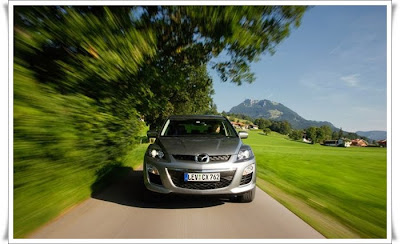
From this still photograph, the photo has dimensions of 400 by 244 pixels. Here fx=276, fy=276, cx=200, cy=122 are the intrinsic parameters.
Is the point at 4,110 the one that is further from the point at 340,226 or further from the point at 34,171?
the point at 340,226

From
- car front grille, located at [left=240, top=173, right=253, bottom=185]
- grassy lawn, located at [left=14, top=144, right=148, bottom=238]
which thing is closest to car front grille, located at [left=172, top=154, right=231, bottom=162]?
car front grille, located at [left=240, top=173, right=253, bottom=185]

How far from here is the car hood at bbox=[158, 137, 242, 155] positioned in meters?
4.54

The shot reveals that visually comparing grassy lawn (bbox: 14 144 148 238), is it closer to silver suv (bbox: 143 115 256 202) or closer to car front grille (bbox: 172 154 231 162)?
silver suv (bbox: 143 115 256 202)

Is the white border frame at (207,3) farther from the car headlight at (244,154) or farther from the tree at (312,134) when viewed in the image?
the tree at (312,134)

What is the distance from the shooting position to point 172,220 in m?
3.86

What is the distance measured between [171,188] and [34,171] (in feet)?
6.24

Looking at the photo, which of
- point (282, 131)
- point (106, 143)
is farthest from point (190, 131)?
point (282, 131)

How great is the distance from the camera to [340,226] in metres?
3.81

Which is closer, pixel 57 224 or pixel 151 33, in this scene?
pixel 57 224

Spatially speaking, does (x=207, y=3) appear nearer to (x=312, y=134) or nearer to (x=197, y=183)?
(x=197, y=183)

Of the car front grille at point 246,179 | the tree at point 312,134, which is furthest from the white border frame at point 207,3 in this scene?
the tree at point 312,134

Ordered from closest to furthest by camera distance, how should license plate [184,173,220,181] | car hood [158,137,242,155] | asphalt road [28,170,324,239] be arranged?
asphalt road [28,170,324,239] < license plate [184,173,220,181] < car hood [158,137,242,155]

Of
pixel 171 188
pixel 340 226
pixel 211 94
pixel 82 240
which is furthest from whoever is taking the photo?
pixel 211 94

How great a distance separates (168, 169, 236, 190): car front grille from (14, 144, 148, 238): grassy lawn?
1544 millimetres
